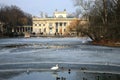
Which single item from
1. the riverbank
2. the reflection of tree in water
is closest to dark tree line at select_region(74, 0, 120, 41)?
the riverbank

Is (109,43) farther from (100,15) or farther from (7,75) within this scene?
(7,75)

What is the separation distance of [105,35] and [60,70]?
188 ft

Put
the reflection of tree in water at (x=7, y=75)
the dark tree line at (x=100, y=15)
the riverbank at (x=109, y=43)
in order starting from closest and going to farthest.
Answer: the reflection of tree in water at (x=7, y=75), the riverbank at (x=109, y=43), the dark tree line at (x=100, y=15)

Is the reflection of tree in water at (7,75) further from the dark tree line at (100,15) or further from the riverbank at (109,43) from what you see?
the dark tree line at (100,15)

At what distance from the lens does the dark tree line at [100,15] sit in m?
90.4

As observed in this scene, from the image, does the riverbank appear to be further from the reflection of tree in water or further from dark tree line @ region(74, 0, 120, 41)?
the reflection of tree in water

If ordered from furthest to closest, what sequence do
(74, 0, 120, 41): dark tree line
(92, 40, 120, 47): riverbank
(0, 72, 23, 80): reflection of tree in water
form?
(74, 0, 120, 41): dark tree line < (92, 40, 120, 47): riverbank < (0, 72, 23, 80): reflection of tree in water

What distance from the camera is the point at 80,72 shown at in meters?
33.0

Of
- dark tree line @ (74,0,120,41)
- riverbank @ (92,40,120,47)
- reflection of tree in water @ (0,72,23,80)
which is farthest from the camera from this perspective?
dark tree line @ (74,0,120,41)

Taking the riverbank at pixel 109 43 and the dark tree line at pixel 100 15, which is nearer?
the riverbank at pixel 109 43

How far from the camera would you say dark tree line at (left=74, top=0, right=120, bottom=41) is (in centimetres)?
9038

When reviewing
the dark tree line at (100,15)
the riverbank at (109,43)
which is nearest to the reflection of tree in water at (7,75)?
the riverbank at (109,43)

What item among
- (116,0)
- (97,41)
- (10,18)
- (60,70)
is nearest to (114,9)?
(116,0)

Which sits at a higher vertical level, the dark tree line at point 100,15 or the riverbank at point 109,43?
the dark tree line at point 100,15
